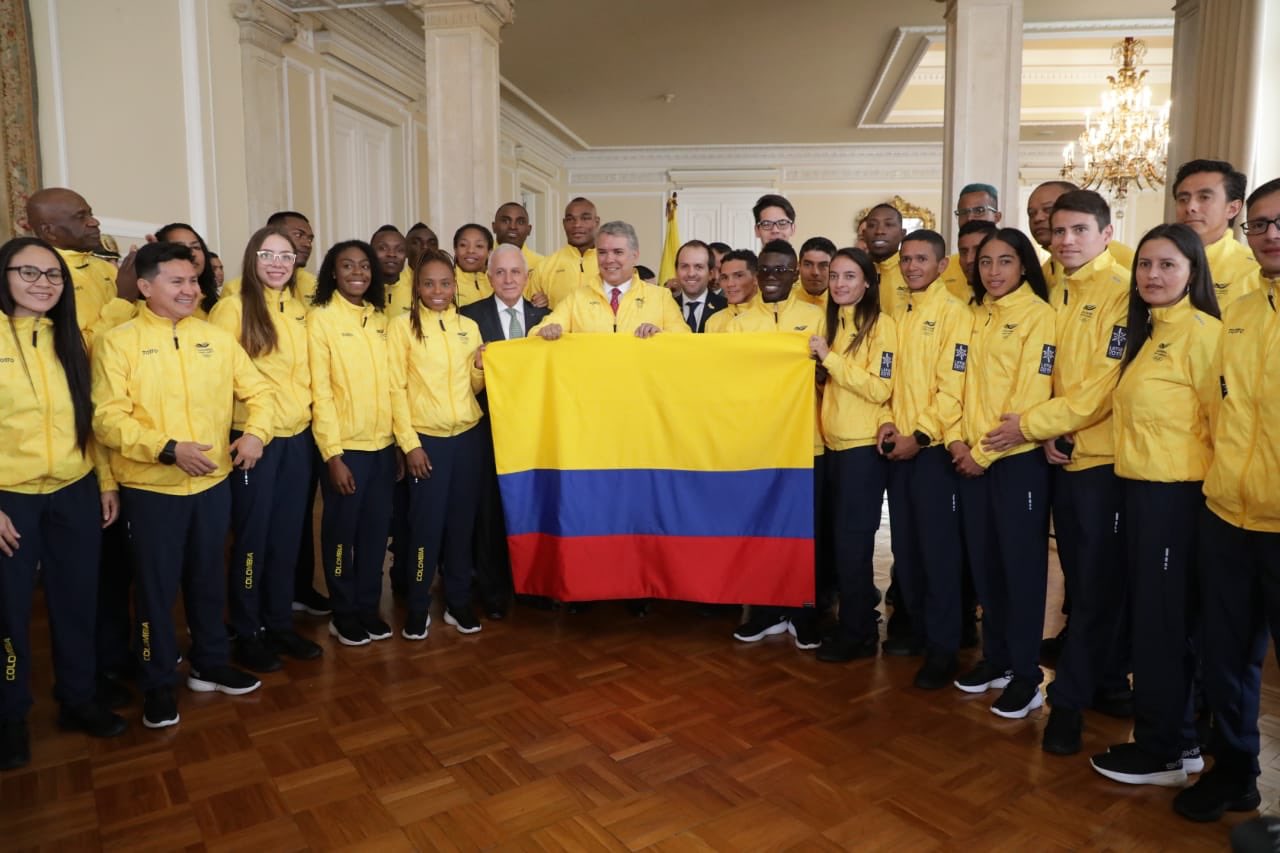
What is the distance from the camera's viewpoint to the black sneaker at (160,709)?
8.85 feet

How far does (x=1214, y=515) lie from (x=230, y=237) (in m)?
5.71

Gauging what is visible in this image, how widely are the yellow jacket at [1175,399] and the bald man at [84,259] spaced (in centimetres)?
318

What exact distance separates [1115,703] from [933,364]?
4.14 ft

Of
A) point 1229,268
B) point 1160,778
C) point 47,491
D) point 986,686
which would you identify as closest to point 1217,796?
point 1160,778

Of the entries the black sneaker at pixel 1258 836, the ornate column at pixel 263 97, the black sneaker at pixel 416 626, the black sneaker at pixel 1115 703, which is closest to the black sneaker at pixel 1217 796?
the black sneaker at pixel 1115 703

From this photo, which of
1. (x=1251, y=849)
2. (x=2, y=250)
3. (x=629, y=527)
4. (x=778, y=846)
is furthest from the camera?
(x=629, y=527)

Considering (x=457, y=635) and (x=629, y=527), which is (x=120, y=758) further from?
(x=629, y=527)

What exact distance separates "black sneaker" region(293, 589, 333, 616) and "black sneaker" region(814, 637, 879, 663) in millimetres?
2162

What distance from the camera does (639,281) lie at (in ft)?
12.0

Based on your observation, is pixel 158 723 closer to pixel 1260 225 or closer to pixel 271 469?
pixel 271 469

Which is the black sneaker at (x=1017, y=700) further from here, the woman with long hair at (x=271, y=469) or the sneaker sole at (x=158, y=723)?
the sneaker sole at (x=158, y=723)

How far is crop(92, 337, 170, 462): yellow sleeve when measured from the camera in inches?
99.7

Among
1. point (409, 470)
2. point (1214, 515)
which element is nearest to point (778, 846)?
point (1214, 515)

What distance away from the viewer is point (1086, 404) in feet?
8.04
